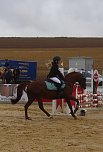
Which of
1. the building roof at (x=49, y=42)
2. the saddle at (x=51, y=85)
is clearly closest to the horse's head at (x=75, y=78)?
the saddle at (x=51, y=85)

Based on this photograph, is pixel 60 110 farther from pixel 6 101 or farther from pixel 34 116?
pixel 6 101

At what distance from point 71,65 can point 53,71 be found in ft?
65.3

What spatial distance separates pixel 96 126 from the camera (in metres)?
16.5

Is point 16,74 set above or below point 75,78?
above

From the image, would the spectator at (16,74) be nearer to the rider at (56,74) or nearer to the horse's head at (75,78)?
the horse's head at (75,78)

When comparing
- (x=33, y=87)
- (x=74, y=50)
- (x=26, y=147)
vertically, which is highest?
(x=74, y=50)

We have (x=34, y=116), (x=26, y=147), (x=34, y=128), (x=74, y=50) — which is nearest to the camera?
(x=26, y=147)

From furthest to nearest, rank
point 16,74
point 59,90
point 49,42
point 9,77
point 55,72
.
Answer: point 49,42, point 16,74, point 9,77, point 59,90, point 55,72

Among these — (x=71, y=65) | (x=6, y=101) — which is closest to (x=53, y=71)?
(x=6, y=101)

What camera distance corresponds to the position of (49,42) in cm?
7812

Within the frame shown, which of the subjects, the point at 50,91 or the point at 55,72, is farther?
the point at 50,91

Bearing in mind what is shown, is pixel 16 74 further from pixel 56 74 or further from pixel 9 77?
pixel 56 74

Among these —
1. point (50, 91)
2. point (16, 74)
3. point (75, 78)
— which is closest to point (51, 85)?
point (50, 91)

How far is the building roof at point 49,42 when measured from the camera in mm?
73188
